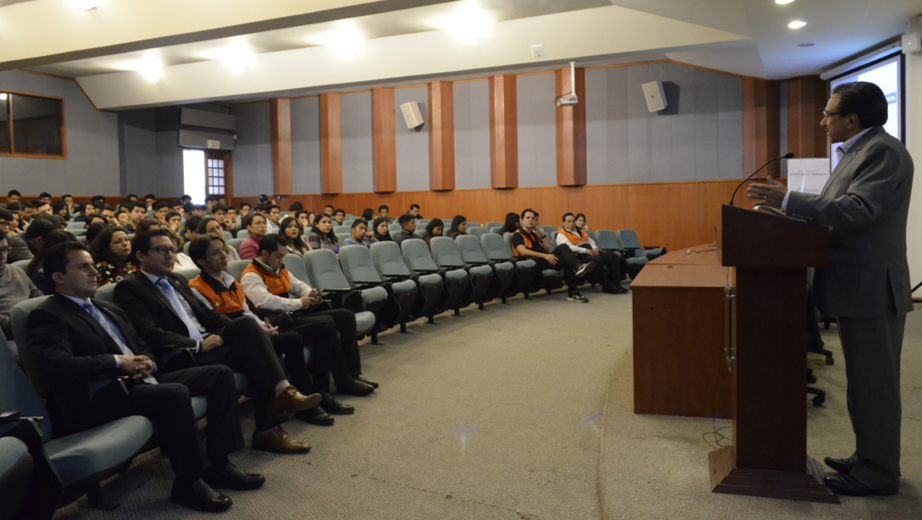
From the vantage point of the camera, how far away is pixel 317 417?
301 centimetres

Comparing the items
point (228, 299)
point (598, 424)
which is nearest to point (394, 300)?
point (228, 299)

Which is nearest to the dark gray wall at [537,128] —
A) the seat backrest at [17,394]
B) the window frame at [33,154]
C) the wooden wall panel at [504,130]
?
the wooden wall panel at [504,130]

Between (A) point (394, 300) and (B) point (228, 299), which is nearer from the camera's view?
A: (B) point (228, 299)

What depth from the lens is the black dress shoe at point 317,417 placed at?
9.85 ft

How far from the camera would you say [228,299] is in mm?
3109

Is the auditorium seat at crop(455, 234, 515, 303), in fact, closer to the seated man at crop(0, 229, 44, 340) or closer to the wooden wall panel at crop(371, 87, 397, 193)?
the seated man at crop(0, 229, 44, 340)

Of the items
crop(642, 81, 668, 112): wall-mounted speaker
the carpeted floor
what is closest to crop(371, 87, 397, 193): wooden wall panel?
crop(642, 81, 668, 112): wall-mounted speaker

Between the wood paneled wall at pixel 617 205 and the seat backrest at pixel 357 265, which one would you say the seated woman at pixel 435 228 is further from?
the wood paneled wall at pixel 617 205

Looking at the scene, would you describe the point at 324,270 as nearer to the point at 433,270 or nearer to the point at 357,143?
the point at 433,270

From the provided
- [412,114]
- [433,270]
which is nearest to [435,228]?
[433,270]

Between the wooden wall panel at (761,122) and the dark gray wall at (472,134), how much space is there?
4548mm

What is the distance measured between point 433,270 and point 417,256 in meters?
0.21

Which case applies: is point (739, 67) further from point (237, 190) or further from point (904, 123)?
point (237, 190)

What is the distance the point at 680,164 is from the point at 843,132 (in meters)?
8.89
